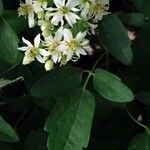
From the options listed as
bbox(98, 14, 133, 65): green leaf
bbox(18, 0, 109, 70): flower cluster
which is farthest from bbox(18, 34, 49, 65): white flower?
bbox(98, 14, 133, 65): green leaf

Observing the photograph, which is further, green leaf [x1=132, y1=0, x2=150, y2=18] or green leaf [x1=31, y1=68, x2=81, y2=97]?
green leaf [x1=132, y1=0, x2=150, y2=18]

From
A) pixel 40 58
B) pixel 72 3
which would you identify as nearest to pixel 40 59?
pixel 40 58

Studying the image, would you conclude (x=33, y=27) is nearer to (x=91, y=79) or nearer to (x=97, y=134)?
(x=91, y=79)

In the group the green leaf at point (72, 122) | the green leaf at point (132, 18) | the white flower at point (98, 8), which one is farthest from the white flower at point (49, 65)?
the green leaf at point (132, 18)

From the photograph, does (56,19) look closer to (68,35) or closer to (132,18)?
(68,35)

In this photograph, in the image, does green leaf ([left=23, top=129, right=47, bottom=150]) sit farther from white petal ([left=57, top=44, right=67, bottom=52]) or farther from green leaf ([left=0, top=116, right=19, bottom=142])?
white petal ([left=57, top=44, right=67, bottom=52])

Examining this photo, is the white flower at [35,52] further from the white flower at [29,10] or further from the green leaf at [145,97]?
the green leaf at [145,97]
